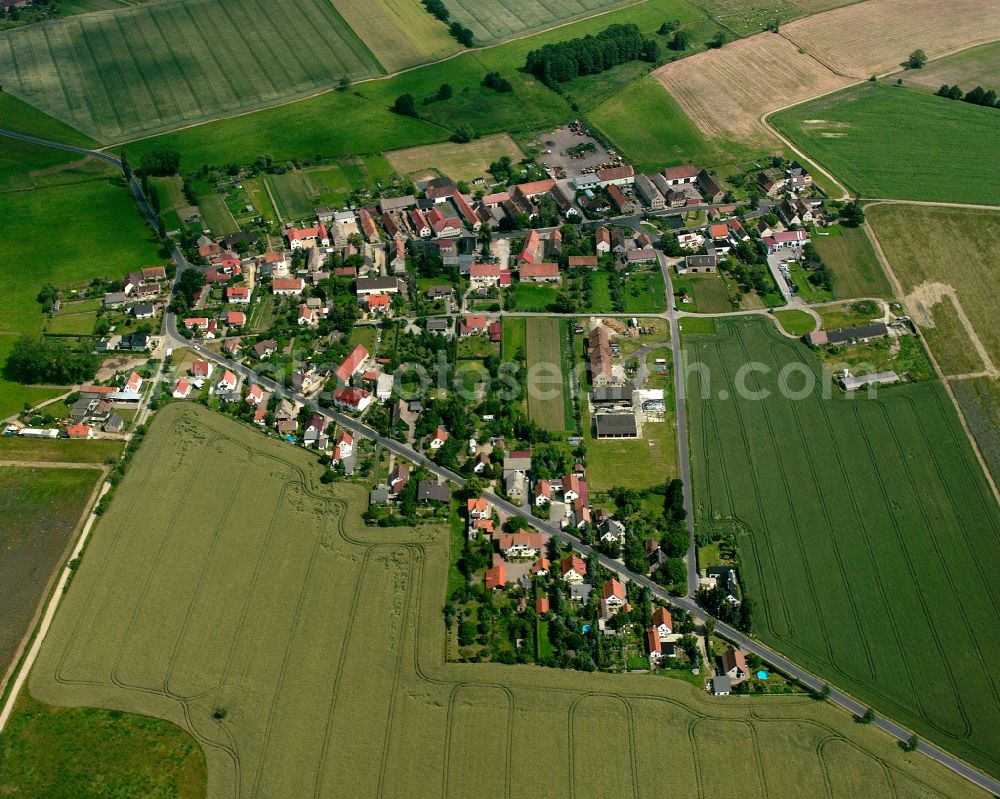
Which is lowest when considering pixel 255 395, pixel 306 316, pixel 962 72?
pixel 255 395

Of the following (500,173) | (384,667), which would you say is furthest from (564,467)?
(500,173)

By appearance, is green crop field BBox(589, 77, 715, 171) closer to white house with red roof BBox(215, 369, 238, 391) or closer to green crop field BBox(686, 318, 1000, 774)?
green crop field BBox(686, 318, 1000, 774)

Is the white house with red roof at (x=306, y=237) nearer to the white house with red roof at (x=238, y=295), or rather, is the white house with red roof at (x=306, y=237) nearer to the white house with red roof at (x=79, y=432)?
the white house with red roof at (x=238, y=295)

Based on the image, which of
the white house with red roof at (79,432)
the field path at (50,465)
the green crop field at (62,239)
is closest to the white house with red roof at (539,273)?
the green crop field at (62,239)

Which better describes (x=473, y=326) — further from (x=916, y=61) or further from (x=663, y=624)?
(x=916, y=61)

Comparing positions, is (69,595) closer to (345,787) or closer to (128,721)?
(128,721)

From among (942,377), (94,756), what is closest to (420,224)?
(942,377)
